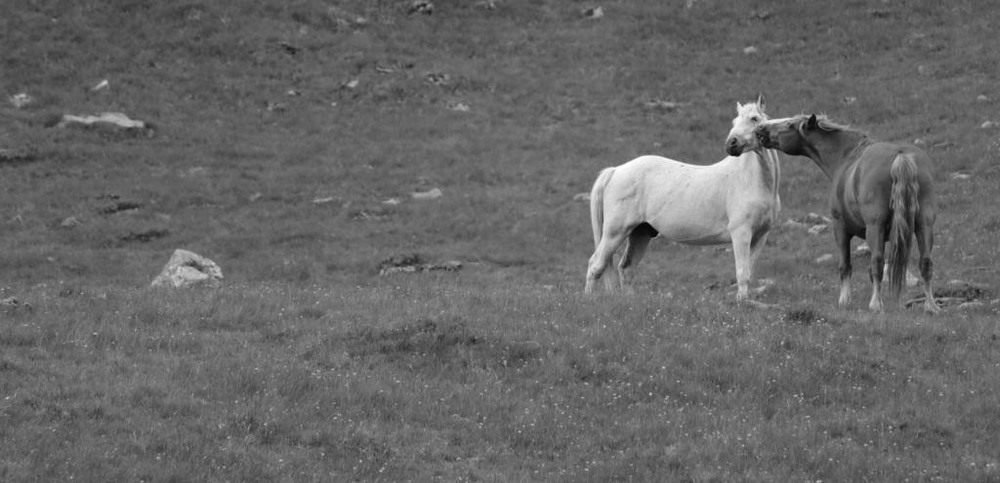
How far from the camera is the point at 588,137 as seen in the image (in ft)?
115

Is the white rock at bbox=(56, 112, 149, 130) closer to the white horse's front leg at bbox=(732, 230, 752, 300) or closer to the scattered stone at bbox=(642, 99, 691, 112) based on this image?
the scattered stone at bbox=(642, 99, 691, 112)

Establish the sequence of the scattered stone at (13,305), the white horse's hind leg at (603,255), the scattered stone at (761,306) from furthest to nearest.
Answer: the white horse's hind leg at (603,255) < the scattered stone at (761,306) < the scattered stone at (13,305)

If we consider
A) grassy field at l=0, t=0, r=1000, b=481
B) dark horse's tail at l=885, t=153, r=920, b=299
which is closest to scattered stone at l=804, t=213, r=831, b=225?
grassy field at l=0, t=0, r=1000, b=481

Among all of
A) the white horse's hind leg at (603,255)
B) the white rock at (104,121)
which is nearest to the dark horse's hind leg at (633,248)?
the white horse's hind leg at (603,255)

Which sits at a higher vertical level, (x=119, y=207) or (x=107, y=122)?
(x=107, y=122)

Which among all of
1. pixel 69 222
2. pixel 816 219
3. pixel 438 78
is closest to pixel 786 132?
pixel 816 219

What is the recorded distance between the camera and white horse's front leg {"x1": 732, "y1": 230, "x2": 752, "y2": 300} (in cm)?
1805

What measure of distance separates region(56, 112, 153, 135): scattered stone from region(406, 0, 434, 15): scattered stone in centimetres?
1229

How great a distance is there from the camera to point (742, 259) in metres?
18.1

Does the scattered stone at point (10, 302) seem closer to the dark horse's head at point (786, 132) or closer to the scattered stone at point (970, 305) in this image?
the dark horse's head at point (786, 132)

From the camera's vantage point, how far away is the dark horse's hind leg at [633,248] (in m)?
19.7

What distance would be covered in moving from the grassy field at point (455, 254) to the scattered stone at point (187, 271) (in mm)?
1139

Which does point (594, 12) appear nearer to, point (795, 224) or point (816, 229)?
point (795, 224)

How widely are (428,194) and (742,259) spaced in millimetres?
14645
